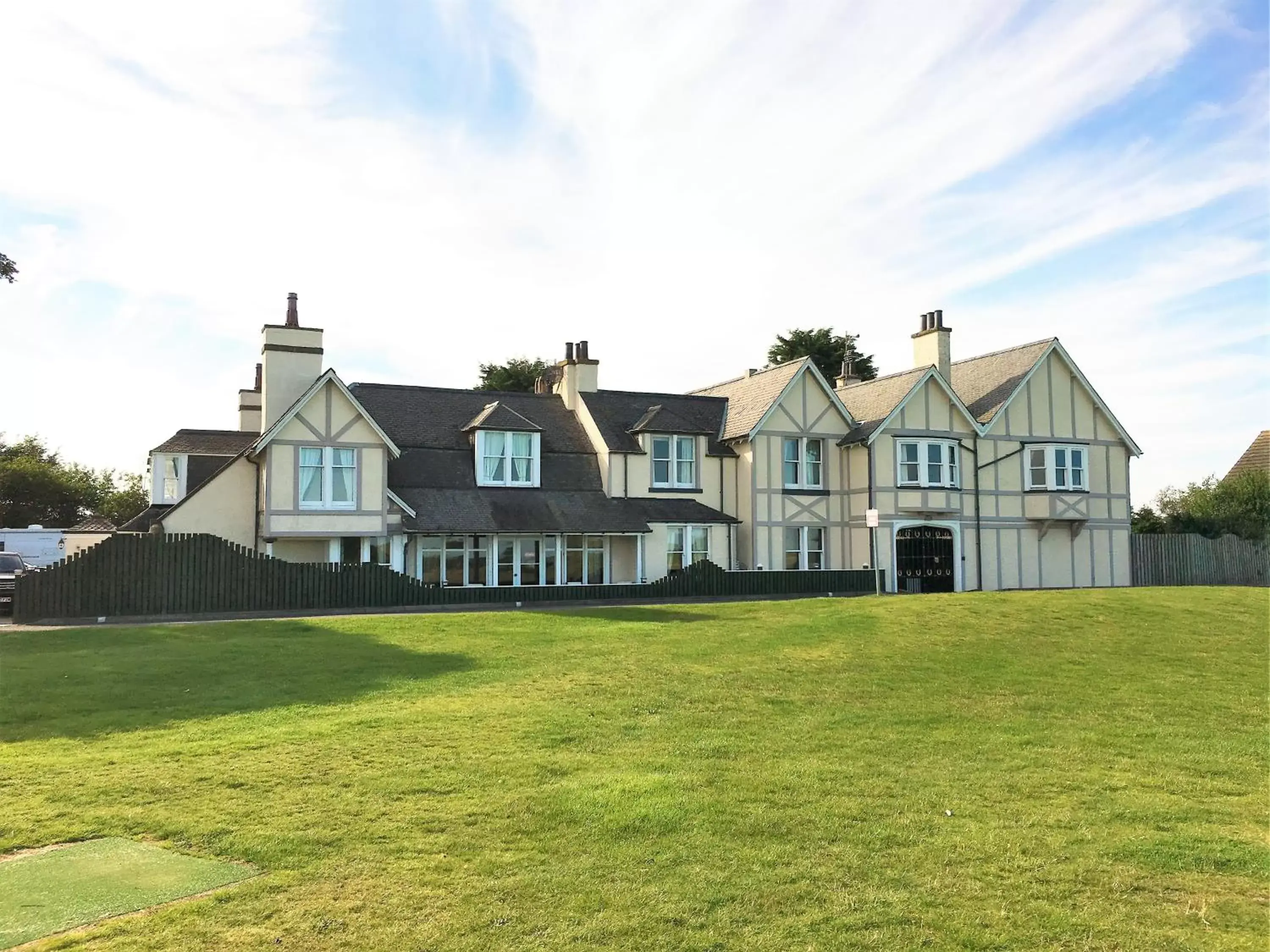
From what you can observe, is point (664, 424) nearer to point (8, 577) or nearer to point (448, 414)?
point (448, 414)

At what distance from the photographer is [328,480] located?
101ft

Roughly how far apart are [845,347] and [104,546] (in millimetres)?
51832

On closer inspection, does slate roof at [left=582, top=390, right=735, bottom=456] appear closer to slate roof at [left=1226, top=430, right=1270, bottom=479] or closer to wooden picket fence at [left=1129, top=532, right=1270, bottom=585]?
wooden picket fence at [left=1129, top=532, right=1270, bottom=585]

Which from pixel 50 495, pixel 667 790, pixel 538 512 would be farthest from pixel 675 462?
pixel 50 495

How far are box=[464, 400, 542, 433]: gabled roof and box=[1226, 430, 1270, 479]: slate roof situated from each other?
35.3m

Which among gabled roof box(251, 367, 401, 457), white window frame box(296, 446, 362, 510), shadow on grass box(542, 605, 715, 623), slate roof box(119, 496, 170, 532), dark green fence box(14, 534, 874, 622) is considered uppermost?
gabled roof box(251, 367, 401, 457)

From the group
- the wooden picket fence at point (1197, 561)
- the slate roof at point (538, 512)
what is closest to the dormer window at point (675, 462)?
the slate roof at point (538, 512)

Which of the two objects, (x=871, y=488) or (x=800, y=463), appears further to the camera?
(x=800, y=463)

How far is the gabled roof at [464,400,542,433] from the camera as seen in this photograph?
3619cm

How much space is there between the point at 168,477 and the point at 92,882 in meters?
32.6

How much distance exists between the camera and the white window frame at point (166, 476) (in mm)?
35688

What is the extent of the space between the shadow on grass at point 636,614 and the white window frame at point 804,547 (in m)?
12.0

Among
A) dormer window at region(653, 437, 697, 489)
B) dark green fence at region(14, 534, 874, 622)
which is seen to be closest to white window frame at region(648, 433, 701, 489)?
dormer window at region(653, 437, 697, 489)

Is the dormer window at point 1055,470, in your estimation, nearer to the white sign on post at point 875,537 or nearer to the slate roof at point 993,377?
the slate roof at point 993,377
